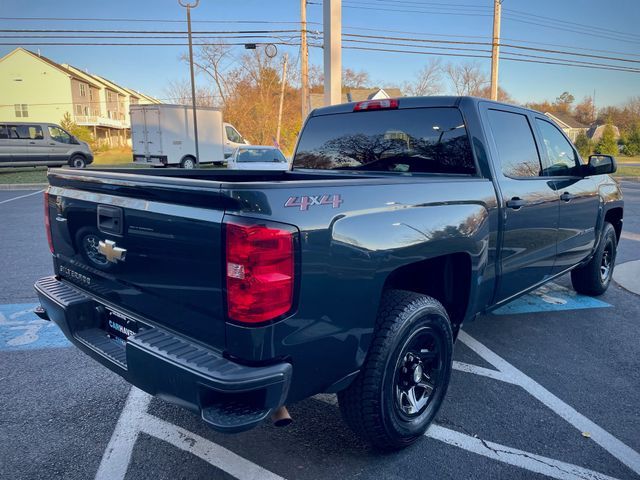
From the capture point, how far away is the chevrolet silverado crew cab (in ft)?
6.35

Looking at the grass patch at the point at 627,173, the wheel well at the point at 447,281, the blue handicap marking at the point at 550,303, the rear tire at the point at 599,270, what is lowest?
the blue handicap marking at the point at 550,303

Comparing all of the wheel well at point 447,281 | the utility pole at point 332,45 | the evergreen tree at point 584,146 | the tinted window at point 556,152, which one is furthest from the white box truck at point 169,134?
the evergreen tree at point 584,146

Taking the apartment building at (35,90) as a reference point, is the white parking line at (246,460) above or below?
below

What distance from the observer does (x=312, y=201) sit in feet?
6.74

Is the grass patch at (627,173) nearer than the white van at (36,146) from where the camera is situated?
No

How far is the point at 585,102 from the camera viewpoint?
93.8 metres

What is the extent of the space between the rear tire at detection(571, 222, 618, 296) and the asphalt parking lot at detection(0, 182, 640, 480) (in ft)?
3.42

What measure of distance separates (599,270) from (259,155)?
1282cm

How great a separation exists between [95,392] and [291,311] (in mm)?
2050

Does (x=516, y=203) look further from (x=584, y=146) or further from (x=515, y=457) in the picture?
(x=584, y=146)

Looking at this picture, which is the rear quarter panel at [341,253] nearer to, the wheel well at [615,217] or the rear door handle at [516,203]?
the rear door handle at [516,203]

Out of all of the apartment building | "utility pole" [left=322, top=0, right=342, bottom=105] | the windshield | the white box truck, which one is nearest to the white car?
the windshield

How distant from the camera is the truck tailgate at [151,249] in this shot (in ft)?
6.57

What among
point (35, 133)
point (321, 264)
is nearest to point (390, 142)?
point (321, 264)
